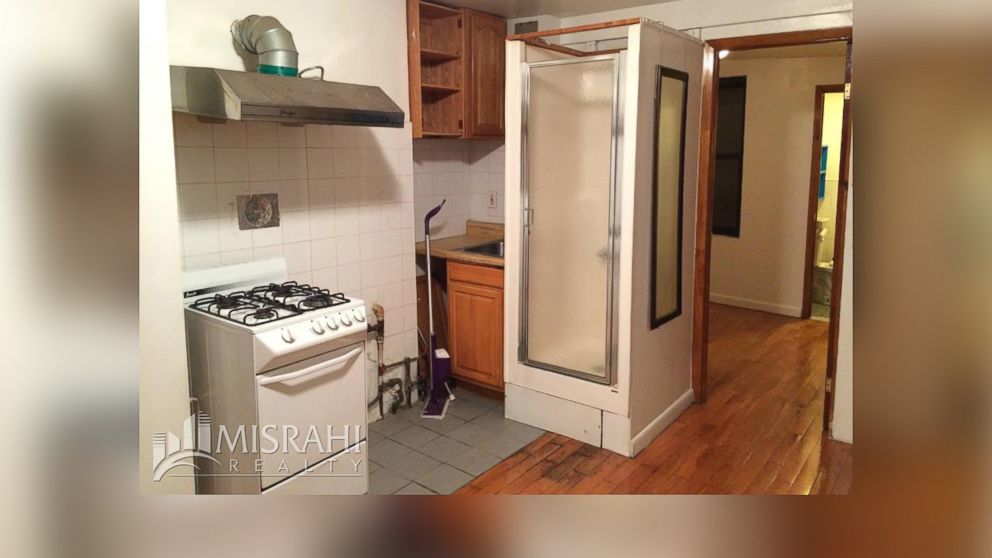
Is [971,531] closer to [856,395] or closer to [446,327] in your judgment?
[856,395]

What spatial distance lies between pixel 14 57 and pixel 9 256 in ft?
0.59

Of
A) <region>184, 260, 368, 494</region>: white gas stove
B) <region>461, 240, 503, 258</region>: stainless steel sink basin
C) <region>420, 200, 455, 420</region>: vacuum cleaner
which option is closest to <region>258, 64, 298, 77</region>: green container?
<region>184, 260, 368, 494</region>: white gas stove

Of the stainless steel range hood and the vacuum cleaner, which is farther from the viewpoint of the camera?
the vacuum cleaner

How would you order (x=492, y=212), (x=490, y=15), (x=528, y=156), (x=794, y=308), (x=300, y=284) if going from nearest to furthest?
(x=300, y=284) < (x=528, y=156) < (x=490, y=15) < (x=492, y=212) < (x=794, y=308)

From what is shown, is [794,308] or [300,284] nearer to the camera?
[300,284]

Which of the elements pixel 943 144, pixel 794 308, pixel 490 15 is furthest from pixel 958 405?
pixel 794 308

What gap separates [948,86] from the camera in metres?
0.45

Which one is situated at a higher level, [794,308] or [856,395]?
[856,395]

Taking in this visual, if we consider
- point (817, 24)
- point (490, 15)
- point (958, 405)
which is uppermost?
point (490, 15)

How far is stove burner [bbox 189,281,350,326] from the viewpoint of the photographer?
204 cm

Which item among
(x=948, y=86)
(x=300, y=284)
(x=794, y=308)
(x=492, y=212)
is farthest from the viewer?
(x=794, y=308)

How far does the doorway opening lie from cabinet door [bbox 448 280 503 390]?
148cm

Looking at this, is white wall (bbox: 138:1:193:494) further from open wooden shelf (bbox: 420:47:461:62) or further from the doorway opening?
the doorway opening
